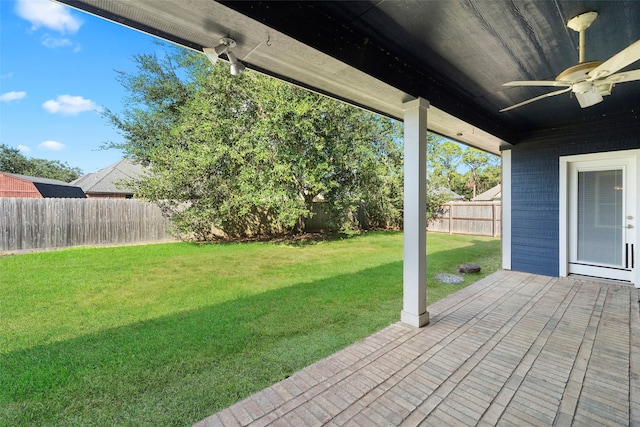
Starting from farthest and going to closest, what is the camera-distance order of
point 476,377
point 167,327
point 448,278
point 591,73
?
point 448,278 < point 167,327 < point 591,73 < point 476,377

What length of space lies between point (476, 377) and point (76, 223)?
9450mm

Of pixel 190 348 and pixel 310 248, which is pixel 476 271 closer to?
pixel 310 248

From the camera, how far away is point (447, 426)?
5.01ft

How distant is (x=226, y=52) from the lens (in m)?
1.97

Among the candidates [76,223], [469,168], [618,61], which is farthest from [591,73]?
[469,168]

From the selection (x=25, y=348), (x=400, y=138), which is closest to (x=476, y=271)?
(x=25, y=348)

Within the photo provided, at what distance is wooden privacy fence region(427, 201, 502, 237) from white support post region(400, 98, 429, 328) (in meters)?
9.20

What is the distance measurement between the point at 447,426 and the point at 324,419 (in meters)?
0.68

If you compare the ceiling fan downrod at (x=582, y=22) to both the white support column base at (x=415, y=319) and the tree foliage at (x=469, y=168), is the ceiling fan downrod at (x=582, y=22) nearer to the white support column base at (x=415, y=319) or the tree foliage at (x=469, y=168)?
the white support column base at (x=415, y=319)

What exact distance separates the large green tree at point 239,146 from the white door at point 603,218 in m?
5.55

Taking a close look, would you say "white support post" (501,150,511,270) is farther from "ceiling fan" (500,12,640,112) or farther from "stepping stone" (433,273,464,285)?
"ceiling fan" (500,12,640,112)

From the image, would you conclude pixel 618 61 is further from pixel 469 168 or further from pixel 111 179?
pixel 469 168

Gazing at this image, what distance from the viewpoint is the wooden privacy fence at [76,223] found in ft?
21.5

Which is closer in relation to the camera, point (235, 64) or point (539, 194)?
point (235, 64)
